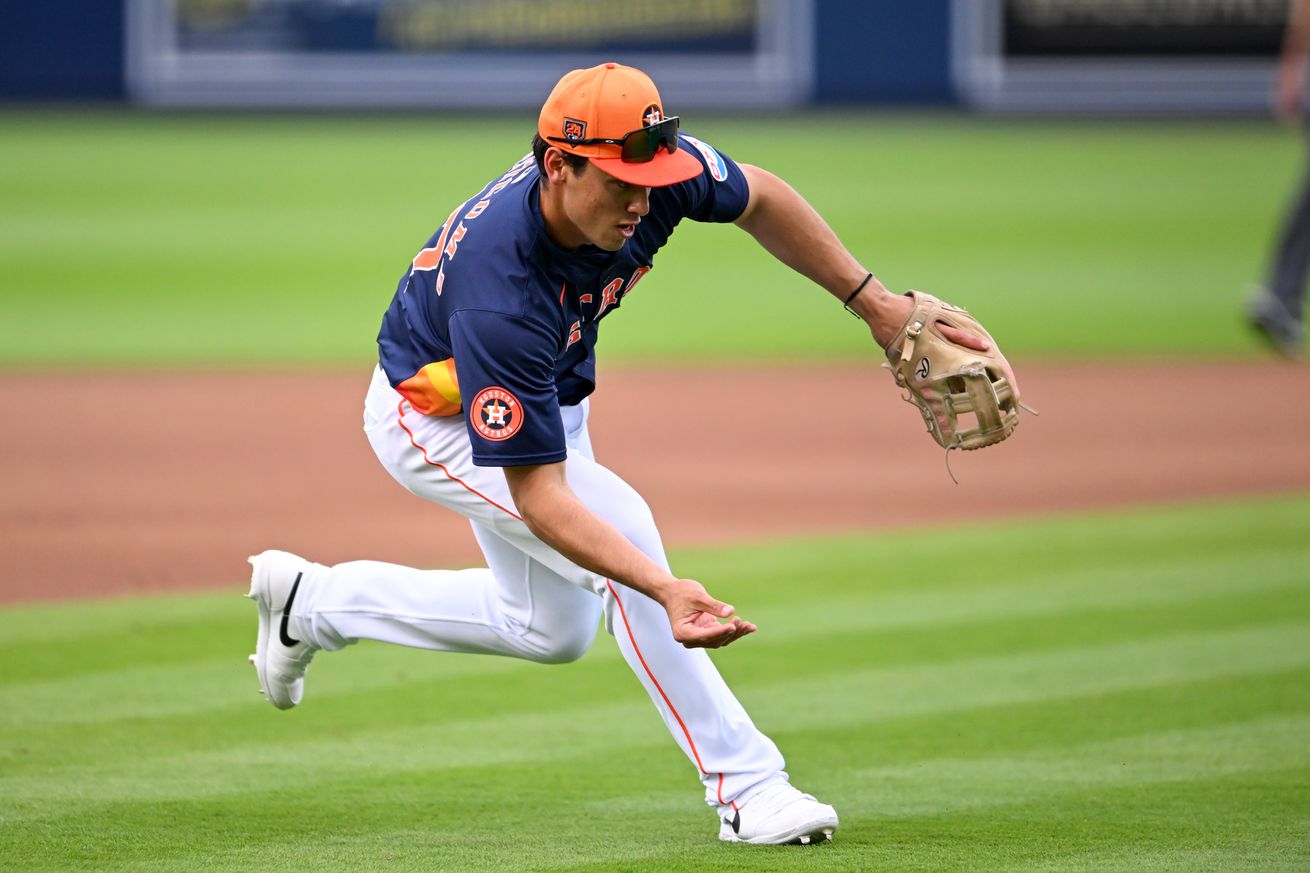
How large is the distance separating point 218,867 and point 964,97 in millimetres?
20327

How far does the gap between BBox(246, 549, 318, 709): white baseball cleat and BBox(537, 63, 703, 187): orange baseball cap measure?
1482 millimetres

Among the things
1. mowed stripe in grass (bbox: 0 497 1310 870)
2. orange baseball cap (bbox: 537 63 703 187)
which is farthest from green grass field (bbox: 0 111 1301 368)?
orange baseball cap (bbox: 537 63 703 187)

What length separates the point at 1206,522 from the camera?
837 cm

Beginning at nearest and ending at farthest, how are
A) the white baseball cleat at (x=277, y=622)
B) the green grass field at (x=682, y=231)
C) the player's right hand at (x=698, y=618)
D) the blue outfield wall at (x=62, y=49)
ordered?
the player's right hand at (x=698, y=618), the white baseball cleat at (x=277, y=622), the green grass field at (x=682, y=231), the blue outfield wall at (x=62, y=49)

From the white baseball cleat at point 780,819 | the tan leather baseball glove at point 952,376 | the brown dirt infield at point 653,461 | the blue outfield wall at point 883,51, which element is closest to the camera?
the white baseball cleat at point 780,819

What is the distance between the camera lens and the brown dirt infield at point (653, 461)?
8.09m

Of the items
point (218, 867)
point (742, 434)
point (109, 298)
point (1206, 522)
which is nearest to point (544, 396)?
point (218, 867)

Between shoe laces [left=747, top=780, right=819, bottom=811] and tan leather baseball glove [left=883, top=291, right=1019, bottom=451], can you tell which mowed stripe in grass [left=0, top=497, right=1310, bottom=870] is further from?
tan leather baseball glove [left=883, top=291, right=1019, bottom=451]

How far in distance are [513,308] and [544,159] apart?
1.22 feet

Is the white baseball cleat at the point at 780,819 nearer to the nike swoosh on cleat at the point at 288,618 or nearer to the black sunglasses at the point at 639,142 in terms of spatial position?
the nike swoosh on cleat at the point at 288,618

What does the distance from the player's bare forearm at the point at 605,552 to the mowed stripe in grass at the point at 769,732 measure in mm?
601

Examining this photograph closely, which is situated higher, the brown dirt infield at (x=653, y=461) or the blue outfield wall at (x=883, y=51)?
the blue outfield wall at (x=883, y=51)

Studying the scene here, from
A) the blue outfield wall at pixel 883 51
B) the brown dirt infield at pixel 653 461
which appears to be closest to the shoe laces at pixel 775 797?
the brown dirt infield at pixel 653 461

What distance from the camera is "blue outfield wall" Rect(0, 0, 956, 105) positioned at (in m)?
21.0
